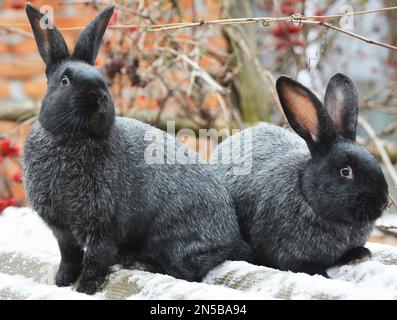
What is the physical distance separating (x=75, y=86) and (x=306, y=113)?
0.57 meters

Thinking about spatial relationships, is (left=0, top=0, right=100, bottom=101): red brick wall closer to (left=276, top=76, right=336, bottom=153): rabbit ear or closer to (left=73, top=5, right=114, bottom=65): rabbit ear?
(left=73, top=5, right=114, bottom=65): rabbit ear

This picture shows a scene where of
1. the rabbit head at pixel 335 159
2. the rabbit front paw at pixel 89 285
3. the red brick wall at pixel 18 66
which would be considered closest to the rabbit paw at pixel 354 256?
the rabbit head at pixel 335 159

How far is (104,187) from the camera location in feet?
5.51

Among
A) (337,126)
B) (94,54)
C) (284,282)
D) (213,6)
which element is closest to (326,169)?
(337,126)

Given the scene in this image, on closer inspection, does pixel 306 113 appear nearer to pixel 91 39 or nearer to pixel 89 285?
pixel 91 39

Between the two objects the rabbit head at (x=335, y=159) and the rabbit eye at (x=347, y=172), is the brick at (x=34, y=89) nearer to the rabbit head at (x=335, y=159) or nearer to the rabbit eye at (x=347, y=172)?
the rabbit head at (x=335, y=159)

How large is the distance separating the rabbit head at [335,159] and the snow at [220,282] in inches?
6.0

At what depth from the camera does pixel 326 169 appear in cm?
175

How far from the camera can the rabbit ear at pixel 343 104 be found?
1813 mm

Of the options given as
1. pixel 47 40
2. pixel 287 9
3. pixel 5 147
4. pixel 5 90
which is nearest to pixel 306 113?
pixel 47 40

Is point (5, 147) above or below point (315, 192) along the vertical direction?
below

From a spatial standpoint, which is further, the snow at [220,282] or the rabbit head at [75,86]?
the rabbit head at [75,86]

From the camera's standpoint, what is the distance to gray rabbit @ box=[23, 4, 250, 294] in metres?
1.63

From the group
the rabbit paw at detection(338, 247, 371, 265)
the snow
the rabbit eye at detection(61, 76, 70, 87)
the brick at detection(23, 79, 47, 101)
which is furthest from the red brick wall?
the rabbit paw at detection(338, 247, 371, 265)
